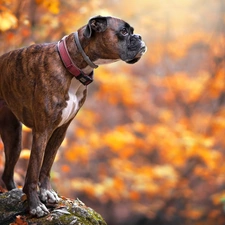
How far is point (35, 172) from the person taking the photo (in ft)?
13.0

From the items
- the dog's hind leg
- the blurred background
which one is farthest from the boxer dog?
the blurred background

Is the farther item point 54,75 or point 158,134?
point 158,134

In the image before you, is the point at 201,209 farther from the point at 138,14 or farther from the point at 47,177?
the point at 47,177

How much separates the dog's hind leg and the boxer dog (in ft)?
1.53

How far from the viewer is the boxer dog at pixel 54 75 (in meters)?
3.86

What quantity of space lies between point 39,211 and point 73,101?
1063 millimetres

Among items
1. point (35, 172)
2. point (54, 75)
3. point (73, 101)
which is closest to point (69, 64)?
point (54, 75)

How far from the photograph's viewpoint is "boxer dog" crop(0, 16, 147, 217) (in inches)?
152

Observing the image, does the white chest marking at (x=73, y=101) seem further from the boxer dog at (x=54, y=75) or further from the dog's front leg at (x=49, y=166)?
the dog's front leg at (x=49, y=166)

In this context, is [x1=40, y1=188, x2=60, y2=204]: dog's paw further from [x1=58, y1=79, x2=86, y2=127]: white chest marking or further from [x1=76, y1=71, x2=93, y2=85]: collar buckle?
[x1=76, y1=71, x2=93, y2=85]: collar buckle

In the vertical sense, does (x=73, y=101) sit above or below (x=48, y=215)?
above

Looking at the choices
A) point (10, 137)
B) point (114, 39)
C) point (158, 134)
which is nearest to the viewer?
point (114, 39)

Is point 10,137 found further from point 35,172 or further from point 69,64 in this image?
point 69,64

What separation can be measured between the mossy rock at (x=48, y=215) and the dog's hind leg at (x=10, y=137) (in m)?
0.40
